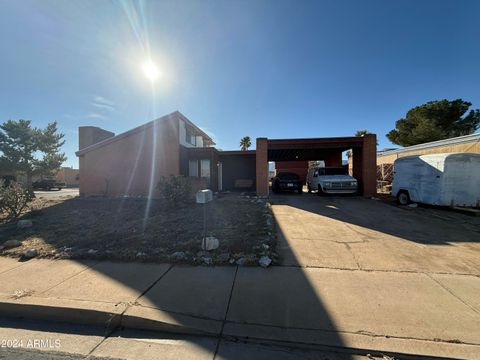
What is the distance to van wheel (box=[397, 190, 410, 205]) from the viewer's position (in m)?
11.1

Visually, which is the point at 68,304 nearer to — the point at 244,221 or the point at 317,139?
the point at 244,221

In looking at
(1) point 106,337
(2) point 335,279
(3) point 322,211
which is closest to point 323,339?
(2) point 335,279

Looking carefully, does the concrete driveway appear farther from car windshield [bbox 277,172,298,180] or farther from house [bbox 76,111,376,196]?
car windshield [bbox 277,172,298,180]

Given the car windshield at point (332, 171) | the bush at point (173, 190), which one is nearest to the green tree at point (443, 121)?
the car windshield at point (332, 171)

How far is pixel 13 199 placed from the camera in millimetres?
8883

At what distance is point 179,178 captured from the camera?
32.0ft

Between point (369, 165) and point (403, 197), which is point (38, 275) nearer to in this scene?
point (403, 197)

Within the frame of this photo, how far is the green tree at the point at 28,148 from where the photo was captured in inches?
1104

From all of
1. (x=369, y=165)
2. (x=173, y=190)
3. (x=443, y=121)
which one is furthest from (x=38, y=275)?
(x=443, y=121)

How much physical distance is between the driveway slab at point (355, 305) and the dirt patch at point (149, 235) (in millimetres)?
989

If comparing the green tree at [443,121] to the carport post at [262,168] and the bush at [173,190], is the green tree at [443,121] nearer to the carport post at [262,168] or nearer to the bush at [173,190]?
the carport post at [262,168]

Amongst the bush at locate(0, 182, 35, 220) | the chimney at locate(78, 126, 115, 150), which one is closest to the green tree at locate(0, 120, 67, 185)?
the chimney at locate(78, 126, 115, 150)

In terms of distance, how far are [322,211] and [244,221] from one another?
150 inches

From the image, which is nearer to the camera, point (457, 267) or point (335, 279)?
point (335, 279)
